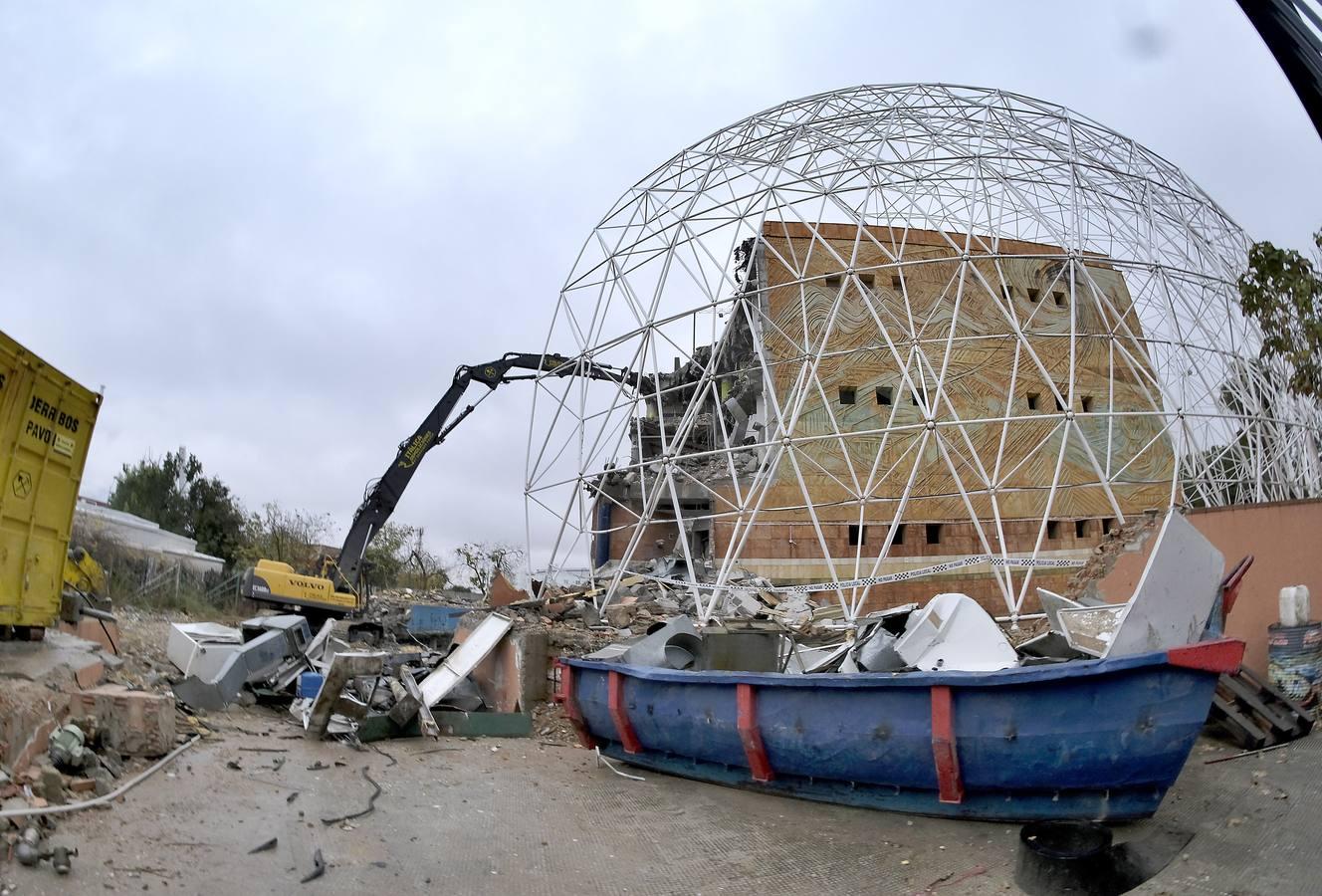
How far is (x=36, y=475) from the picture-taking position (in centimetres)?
729

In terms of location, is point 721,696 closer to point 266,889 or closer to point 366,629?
point 266,889

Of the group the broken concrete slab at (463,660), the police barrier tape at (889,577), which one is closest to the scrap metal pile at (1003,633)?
the broken concrete slab at (463,660)

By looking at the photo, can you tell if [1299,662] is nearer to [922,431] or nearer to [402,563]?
[922,431]

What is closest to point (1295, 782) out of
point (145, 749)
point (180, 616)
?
point (145, 749)

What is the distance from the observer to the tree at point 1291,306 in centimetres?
468

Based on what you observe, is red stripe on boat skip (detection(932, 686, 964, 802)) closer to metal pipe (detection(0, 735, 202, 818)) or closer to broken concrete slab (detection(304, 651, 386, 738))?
metal pipe (detection(0, 735, 202, 818))

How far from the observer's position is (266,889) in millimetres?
4273

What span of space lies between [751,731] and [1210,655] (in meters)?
2.99

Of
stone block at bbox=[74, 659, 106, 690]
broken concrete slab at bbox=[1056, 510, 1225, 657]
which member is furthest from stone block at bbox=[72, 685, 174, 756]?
broken concrete slab at bbox=[1056, 510, 1225, 657]

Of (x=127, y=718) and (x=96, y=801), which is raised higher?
(x=127, y=718)

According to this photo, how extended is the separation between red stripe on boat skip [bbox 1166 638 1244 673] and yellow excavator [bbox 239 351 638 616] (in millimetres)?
12517

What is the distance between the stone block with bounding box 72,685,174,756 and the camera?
589 cm

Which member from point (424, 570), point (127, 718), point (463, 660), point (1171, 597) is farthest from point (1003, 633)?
point (424, 570)

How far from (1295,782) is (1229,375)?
11.9m
